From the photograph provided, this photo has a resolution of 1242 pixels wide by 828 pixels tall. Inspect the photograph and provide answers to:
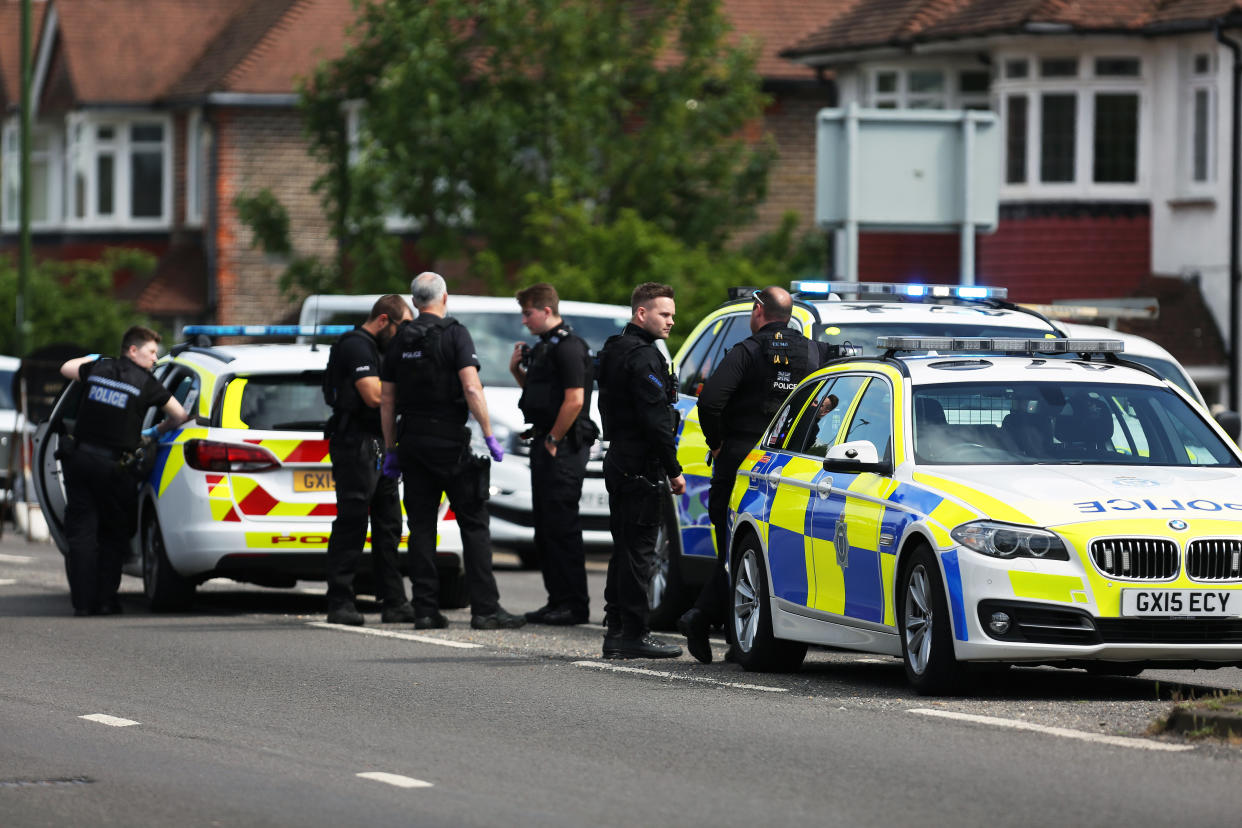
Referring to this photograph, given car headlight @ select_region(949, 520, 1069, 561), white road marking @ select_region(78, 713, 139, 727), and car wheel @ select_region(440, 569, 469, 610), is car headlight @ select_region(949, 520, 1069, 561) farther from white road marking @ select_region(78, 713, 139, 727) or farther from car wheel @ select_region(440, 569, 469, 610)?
car wheel @ select_region(440, 569, 469, 610)

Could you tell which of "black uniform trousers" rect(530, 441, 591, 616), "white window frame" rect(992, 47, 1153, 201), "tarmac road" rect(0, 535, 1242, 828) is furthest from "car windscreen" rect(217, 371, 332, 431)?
"white window frame" rect(992, 47, 1153, 201)

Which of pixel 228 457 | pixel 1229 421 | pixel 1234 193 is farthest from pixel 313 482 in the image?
pixel 1234 193

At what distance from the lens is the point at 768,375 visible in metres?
12.9

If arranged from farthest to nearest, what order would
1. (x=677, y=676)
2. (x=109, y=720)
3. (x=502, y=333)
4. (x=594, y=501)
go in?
(x=502, y=333) < (x=594, y=501) < (x=677, y=676) < (x=109, y=720)

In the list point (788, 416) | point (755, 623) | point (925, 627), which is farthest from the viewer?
point (788, 416)

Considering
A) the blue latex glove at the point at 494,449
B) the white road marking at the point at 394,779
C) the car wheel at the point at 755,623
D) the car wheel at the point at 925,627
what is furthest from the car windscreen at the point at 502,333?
the white road marking at the point at 394,779

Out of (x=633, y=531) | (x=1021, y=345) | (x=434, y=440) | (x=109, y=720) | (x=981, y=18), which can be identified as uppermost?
(x=981, y=18)

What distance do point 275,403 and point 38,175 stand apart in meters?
39.7

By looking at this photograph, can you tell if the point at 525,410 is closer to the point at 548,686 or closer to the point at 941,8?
the point at 548,686

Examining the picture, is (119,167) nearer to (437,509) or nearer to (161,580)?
(161,580)

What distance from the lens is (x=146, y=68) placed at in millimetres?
50562

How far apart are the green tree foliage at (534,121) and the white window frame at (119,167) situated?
44.9 feet

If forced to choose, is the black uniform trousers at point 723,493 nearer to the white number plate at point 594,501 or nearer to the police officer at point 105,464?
the police officer at point 105,464

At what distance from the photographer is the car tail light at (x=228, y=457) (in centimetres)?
1526
